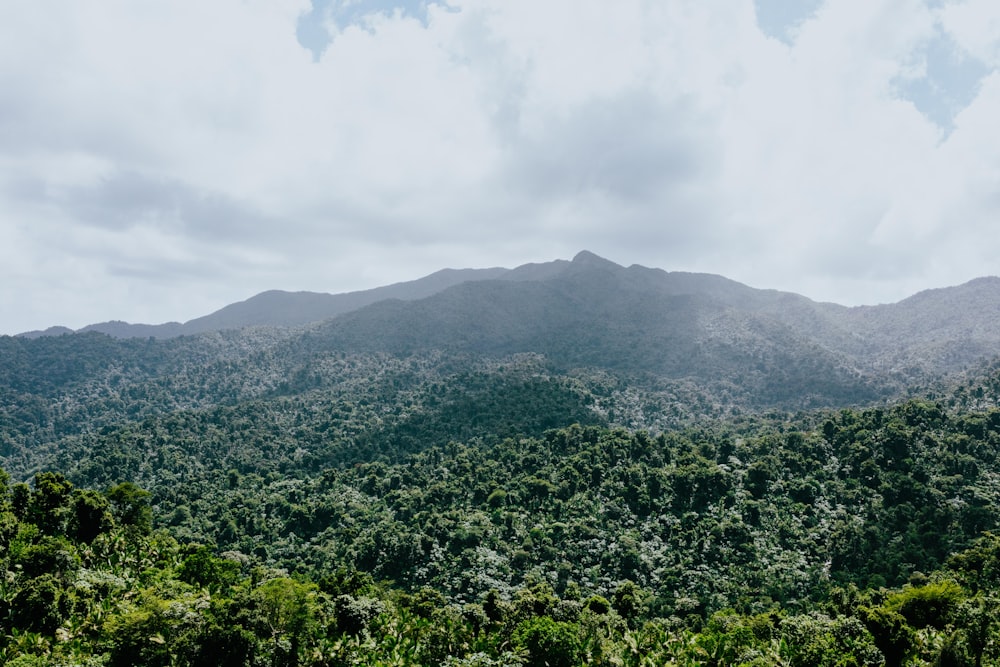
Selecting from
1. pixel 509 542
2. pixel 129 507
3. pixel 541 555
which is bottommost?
pixel 541 555

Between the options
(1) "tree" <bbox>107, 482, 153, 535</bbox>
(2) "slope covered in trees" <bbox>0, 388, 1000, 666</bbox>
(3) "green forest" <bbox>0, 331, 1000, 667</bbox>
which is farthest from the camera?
(1) "tree" <bbox>107, 482, 153, 535</bbox>

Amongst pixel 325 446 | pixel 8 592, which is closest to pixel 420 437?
pixel 325 446

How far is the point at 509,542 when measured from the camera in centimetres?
7812

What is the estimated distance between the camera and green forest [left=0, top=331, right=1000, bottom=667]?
39188 millimetres

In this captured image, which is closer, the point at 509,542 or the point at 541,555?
the point at 541,555

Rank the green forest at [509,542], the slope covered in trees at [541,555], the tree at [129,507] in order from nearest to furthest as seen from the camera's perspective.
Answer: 1. the slope covered in trees at [541,555]
2. the green forest at [509,542]
3. the tree at [129,507]

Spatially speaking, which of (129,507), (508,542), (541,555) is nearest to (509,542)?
(508,542)

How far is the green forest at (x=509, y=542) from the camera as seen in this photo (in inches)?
1543

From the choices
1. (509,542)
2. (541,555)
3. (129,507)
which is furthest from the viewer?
(509,542)

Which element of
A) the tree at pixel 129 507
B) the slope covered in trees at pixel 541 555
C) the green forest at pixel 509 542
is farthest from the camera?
the tree at pixel 129 507

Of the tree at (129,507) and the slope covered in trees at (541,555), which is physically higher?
the tree at (129,507)

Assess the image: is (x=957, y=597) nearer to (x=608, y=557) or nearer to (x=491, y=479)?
(x=608, y=557)

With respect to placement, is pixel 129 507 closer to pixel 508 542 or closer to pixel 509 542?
pixel 508 542

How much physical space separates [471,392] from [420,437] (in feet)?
119
